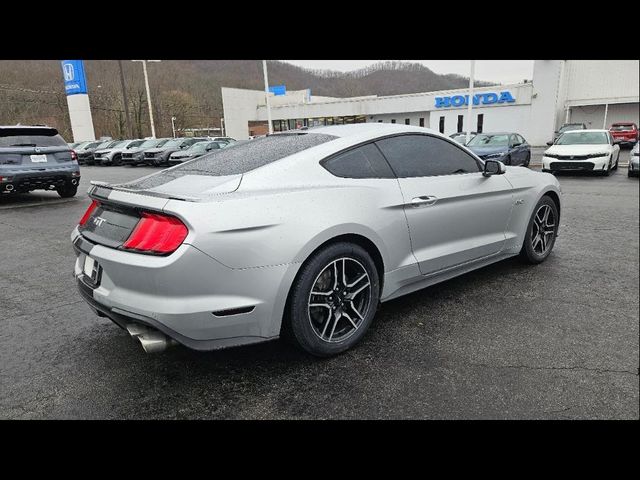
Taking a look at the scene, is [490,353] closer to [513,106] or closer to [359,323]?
[359,323]

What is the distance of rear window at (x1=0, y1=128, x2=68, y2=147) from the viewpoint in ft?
31.0

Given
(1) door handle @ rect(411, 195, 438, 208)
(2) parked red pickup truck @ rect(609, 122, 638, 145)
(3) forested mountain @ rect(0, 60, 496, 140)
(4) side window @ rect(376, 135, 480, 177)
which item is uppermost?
(3) forested mountain @ rect(0, 60, 496, 140)

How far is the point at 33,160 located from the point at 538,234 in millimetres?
9898

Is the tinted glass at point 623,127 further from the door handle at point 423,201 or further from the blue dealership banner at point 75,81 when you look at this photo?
the blue dealership banner at point 75,81

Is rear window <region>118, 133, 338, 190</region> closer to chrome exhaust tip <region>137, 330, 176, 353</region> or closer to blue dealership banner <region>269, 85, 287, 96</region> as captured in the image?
chrome exhaust tip <region>137, 330, 176, 353</region>

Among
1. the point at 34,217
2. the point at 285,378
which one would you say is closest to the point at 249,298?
the point at 285,378

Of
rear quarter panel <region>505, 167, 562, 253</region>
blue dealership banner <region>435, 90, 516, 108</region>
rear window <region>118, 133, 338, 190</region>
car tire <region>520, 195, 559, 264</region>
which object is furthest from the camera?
blue dealership banner <region>435, 90, 516, 108</region>

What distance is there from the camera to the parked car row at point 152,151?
73.8 feet

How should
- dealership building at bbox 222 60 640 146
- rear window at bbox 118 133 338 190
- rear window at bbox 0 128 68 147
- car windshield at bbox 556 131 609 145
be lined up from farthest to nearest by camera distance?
dealership building at bbox 222 60 640 146 < car windshield at bbox 556 131 609 145 < rear window at bbox 0 128 68 147 < rear window at bbox 118 133 338 190

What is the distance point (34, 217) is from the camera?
8398 mm

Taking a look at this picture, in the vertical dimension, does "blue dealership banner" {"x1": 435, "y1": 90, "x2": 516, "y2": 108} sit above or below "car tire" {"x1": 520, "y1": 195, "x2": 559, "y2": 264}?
above

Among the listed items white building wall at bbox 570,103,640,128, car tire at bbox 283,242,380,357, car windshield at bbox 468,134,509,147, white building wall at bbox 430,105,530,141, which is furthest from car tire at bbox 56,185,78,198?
white building wall at bbox 570,103,640,128

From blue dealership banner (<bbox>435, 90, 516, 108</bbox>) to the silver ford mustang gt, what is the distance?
35788mm
